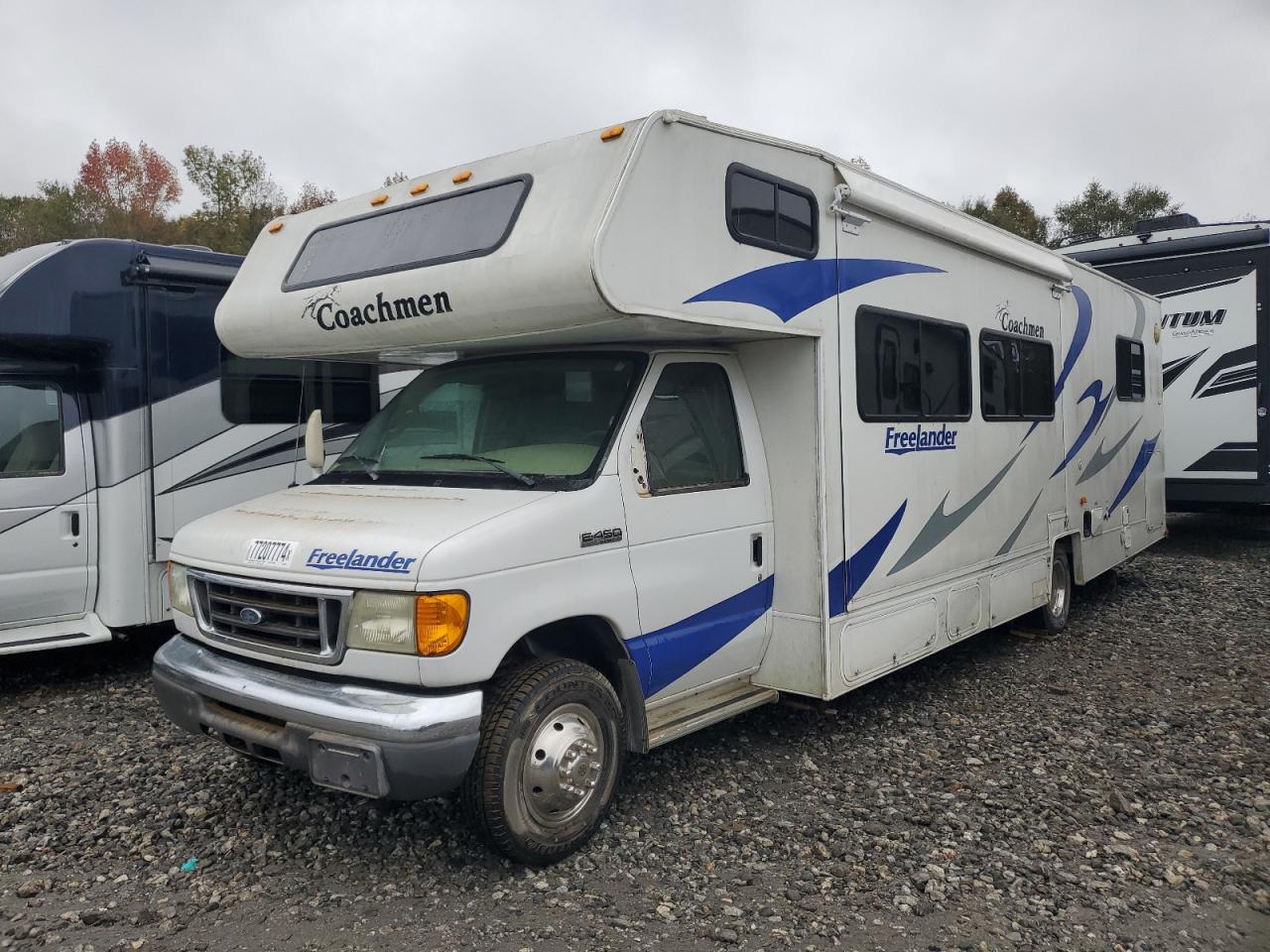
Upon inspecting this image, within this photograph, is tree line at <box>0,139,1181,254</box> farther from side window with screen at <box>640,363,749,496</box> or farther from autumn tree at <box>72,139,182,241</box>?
side window with screen at <box>640,363,749,496</box>

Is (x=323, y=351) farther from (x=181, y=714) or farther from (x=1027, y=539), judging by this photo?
(x=1027, y=539)

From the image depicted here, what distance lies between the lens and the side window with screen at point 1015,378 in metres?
6.86

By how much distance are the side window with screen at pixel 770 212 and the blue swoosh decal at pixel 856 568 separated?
1.60 metres

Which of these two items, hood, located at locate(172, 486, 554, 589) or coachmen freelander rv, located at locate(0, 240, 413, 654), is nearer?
hood, located at locate(172, 486, 554, 589)

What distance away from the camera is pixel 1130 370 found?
9547 mm

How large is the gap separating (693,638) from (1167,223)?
11529 millimetres

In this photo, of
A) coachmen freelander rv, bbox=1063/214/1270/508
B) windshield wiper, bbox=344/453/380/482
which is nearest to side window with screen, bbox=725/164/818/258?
windshield wiper, bbox=344/453/380/482

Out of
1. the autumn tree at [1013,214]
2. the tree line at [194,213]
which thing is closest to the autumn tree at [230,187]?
the tree line at [194,213]

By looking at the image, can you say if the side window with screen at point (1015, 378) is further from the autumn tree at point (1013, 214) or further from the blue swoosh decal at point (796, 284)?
the autumn tree at point (1013, 214)

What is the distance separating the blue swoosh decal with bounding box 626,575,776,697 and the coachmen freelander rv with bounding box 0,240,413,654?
13.4 ft

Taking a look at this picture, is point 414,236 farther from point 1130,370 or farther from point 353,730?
A: point 1130,370

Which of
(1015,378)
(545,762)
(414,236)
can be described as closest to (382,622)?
(545,762)

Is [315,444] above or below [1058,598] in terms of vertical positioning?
above

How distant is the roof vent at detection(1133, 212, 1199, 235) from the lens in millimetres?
12969
